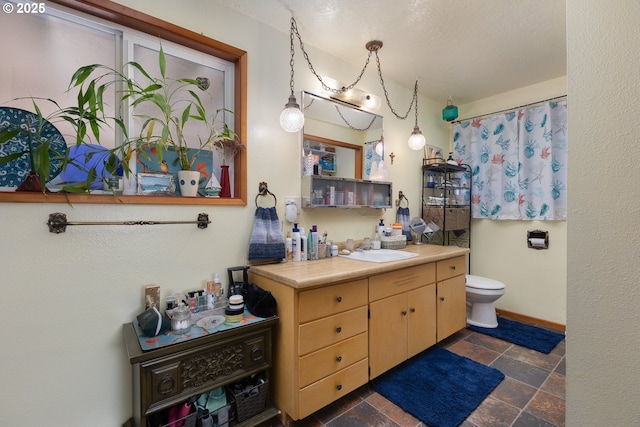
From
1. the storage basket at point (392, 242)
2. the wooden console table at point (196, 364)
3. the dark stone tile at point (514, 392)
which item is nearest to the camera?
the wooden console table at point (196, 364)

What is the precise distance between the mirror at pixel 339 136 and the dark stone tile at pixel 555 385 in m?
1.94

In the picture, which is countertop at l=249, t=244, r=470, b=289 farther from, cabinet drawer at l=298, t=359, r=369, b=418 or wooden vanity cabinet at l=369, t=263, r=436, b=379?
cabinet drawer at l=298, t=359, r=369, b=418

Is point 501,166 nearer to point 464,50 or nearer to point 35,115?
point 464,50

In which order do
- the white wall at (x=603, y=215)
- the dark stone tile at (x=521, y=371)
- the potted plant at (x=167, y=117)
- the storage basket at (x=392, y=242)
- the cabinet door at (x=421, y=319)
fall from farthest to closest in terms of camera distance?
the storage basket at (x=392, y=242) < the cabinet door at (x=421, y=319) < the dark stone tile at (x=521, y=371) < the potted plant at (x=167, y=117) < the white wall at (x=603, y=215)

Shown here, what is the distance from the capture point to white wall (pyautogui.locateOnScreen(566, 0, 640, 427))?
2.65ft

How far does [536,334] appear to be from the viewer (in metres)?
2.54

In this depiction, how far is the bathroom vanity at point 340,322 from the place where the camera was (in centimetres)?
143

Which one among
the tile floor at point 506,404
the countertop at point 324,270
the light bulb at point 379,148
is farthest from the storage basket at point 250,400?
the light bulb at point 379,148

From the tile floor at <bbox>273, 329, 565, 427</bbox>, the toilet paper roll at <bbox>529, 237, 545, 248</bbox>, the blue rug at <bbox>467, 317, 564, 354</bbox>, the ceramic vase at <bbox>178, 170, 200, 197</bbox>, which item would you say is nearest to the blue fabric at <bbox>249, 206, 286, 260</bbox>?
the ceramic vase at <bbox>178, 170, 200, 197</bbox>

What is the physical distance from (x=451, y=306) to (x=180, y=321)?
→ 6.88ft

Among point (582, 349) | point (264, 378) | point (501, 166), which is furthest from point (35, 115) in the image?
point (501, 166)

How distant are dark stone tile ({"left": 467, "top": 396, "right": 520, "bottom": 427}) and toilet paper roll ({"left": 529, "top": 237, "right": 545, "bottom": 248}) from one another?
1759 mm

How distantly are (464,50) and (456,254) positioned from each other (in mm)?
1673

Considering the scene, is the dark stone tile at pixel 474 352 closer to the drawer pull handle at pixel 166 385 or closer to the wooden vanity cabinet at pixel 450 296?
the wooden vanity cabinet at pixel 450 296
